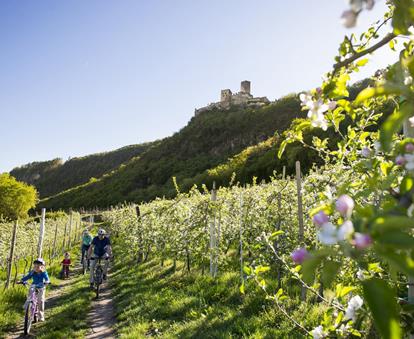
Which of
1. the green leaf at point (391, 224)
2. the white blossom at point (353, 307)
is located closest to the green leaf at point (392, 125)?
the green leaf at point (391, 224)

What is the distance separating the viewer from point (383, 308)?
66cm

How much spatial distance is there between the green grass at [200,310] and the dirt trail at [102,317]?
0.59 ft

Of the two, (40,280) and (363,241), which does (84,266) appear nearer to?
(40,280)

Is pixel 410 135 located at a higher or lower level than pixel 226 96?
lower

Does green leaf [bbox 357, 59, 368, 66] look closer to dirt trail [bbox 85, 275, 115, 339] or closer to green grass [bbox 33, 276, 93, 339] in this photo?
dirt trail [bbox 85, 275, 115, 339]

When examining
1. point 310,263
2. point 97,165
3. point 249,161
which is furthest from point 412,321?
point 97,165

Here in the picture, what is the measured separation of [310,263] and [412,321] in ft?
2.82

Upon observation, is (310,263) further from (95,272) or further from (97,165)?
(97,165)

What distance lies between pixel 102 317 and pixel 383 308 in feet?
27.2

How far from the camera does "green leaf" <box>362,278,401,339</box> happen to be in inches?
25.5

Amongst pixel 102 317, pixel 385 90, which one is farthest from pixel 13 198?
pixel 385 90

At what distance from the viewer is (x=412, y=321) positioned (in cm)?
131

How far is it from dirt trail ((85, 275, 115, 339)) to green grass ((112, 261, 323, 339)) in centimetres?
18

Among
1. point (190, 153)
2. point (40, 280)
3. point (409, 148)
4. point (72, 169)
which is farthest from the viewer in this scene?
point (72, 169)
